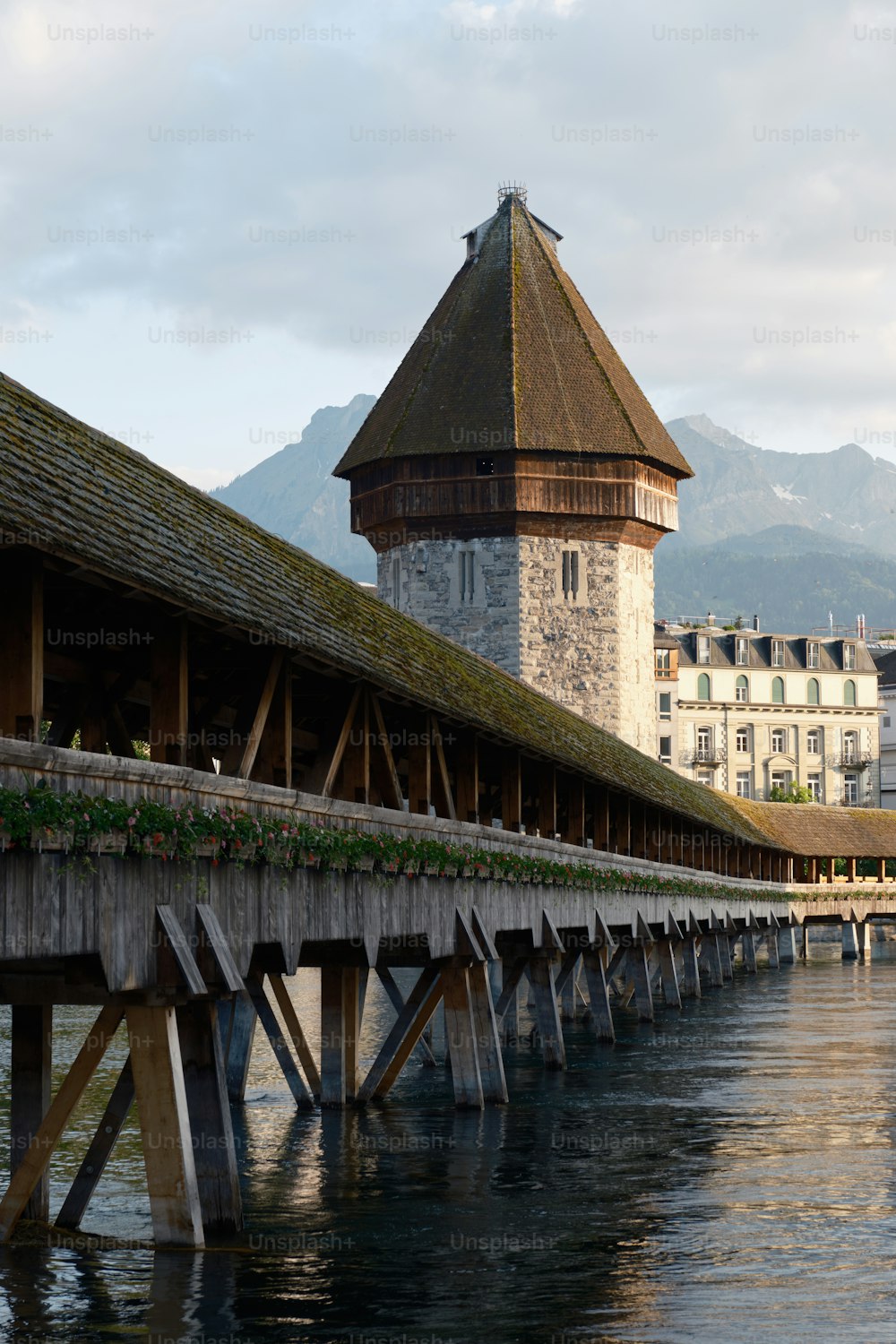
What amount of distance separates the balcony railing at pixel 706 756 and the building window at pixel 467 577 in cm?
4493

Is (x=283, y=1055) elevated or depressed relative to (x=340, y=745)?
depressed

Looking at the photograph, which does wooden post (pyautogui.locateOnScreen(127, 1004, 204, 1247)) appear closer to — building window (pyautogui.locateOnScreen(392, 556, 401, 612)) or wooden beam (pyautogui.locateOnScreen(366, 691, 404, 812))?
wooden beam (pyautogui.locateOnScreen(366, 691, 404, 812))

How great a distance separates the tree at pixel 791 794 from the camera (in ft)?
307

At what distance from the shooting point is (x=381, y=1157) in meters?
18.4

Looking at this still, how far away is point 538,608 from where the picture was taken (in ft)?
170

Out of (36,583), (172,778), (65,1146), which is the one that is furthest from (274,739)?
(65,1146)

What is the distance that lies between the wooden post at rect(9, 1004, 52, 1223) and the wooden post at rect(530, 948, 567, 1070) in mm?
12651

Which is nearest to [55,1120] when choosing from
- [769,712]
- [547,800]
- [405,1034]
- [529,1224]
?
[529,1224]

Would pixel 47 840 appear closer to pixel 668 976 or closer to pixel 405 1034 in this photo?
pixel 405 1034

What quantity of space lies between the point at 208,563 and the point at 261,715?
1115mm

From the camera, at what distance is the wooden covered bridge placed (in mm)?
10938

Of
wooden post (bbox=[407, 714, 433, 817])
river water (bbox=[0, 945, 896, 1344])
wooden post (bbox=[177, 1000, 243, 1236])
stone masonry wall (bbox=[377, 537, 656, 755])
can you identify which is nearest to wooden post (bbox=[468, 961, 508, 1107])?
river water (bbox=[0, 945, 896, 1344])

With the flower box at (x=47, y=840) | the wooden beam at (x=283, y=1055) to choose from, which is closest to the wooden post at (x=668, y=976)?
the wooden beam at (x=283, y=1055)

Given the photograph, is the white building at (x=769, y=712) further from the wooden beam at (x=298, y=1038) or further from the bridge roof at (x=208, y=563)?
the wooden beam at (x=298, y=1038)
